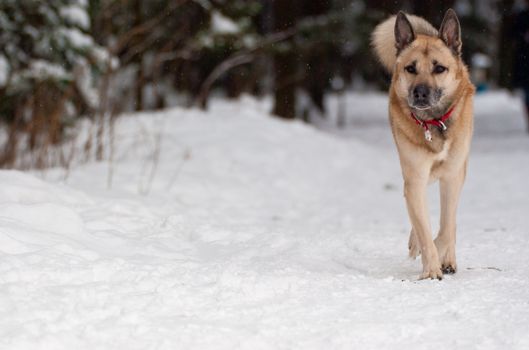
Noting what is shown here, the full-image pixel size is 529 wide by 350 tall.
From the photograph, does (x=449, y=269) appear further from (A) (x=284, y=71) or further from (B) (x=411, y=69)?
(A) (x=284, y=71)

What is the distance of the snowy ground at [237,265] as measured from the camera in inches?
122

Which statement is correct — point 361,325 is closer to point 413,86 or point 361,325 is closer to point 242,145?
point 413,86

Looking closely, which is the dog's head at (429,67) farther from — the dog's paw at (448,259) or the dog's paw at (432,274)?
the dog's paw at (432,274)

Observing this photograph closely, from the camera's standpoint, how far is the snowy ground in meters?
3.11

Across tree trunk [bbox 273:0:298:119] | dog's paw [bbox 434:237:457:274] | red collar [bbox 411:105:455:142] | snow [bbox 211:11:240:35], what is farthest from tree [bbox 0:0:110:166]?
tree trunk [bbox 273:0:298:119]

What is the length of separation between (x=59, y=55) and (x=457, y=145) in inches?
250

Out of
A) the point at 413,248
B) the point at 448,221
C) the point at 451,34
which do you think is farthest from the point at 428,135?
the point at 413,248

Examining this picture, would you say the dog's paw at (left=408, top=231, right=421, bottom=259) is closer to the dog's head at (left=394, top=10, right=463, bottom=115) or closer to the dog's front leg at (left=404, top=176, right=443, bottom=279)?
the dog's front leg at (left=404, top=176, right=443, bottom=279)

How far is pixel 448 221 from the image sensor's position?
4605 mm

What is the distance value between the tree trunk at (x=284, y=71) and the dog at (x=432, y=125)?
11425mm

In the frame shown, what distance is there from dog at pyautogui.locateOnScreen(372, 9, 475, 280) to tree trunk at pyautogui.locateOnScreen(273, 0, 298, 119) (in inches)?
450

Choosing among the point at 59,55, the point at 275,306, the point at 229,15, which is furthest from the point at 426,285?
the point at 229,15

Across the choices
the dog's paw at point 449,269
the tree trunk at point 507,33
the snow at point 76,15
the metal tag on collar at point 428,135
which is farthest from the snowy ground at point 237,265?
the tree trunk at point 507,33

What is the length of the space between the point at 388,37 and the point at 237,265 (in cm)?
209
